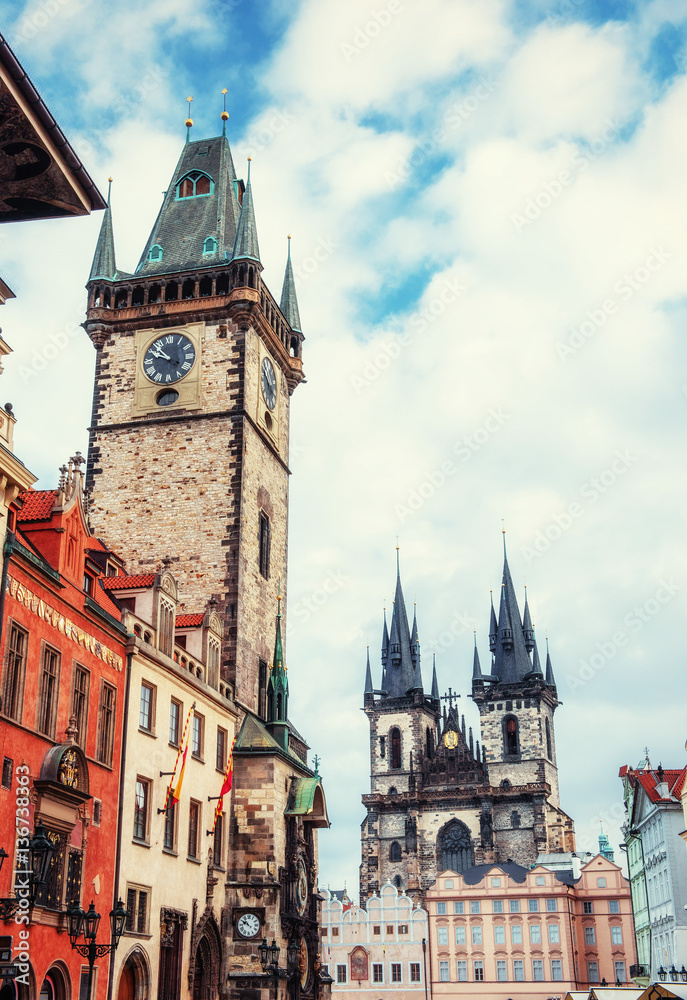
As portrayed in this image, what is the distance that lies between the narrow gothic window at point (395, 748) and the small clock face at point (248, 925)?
74308 mm

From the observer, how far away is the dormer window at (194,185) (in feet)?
151

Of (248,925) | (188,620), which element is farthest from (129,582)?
(248,925)

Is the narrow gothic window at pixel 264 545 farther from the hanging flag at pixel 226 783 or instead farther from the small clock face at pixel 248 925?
the small clock face at pixel 248 925

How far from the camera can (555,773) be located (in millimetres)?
104688

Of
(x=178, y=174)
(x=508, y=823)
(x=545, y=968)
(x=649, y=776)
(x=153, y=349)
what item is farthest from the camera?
(x=508, y=823)

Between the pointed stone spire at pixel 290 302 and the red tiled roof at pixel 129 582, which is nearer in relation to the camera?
the red tiled roof at pixel 129 582

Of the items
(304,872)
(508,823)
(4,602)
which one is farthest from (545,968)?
(4,602)

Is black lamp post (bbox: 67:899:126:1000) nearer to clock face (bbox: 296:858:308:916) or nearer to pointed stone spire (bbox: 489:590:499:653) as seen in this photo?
clock face (bbox: 296:858:308:916)

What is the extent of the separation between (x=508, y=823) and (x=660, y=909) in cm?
4936

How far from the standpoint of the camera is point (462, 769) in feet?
338

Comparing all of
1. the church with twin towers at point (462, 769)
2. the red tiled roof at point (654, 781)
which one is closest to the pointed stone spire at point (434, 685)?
the church with twin towers at point (462, 769)

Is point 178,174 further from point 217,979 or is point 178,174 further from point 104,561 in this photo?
point 217,979

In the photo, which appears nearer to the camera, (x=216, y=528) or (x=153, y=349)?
(x=216, y=528)

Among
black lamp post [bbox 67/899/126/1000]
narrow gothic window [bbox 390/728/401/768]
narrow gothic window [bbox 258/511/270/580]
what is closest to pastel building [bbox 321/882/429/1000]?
narrow gothic window [bbox 390/728/401/768]
